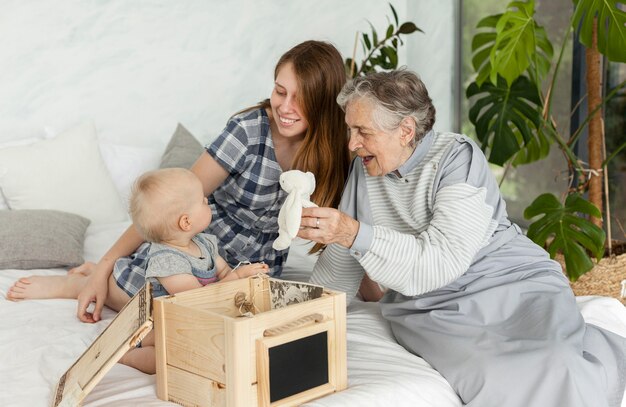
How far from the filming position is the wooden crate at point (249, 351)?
152 cm

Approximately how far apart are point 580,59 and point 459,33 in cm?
96

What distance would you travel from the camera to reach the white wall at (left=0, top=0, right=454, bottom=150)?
137 inches

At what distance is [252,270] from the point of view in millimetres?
1923

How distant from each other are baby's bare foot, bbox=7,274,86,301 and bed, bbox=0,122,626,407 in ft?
0.10

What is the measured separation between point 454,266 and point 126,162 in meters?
1.99

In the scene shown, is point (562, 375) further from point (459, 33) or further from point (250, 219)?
point (459, 33)

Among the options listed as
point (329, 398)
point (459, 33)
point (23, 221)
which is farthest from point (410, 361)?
point (459, 33)

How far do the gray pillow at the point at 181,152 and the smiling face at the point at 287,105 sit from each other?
1131 millimetres

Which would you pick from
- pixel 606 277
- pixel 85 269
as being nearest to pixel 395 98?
pixel 85 269

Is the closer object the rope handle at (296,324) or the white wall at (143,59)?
the rope handle at (296,324)

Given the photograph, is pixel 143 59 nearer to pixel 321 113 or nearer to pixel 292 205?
pixel 321 113

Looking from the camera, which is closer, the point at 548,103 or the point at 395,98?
the point at 395,98

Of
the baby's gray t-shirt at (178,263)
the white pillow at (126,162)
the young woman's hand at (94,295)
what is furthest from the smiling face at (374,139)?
the white pillow at (126,162)

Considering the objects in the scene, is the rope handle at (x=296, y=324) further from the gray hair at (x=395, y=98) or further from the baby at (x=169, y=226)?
the gray hair at (x=395, y=98)
